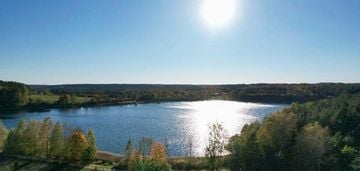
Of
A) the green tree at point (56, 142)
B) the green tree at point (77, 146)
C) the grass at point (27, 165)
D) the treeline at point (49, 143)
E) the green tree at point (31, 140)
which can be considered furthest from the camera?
the green tree at point (31, 140)

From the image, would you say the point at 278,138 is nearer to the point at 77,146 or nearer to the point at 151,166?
the point at 151,166

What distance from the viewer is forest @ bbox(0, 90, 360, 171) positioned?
4303 cm

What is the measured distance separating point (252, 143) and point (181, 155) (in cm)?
1892

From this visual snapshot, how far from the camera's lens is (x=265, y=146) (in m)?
45.5

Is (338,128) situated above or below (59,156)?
above

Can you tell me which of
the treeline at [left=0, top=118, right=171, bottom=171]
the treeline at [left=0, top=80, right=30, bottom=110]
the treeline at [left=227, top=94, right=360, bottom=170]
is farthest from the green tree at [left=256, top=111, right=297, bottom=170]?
the treeline at [left=0, top=80, right=30, bottom=110]

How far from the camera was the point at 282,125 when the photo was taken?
151 ft

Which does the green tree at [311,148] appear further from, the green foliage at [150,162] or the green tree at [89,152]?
the green tree at [89,152]

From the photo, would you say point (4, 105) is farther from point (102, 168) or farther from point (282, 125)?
point (282, 125)

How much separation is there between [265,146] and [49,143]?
29.4m

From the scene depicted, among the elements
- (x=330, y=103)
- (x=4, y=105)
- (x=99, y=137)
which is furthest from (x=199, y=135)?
(x=4, y=105)

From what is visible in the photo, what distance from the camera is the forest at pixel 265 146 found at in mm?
43031

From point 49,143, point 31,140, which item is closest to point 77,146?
point 49,143

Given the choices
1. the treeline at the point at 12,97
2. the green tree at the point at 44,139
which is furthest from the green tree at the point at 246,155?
the treeline at the point at 12,97
